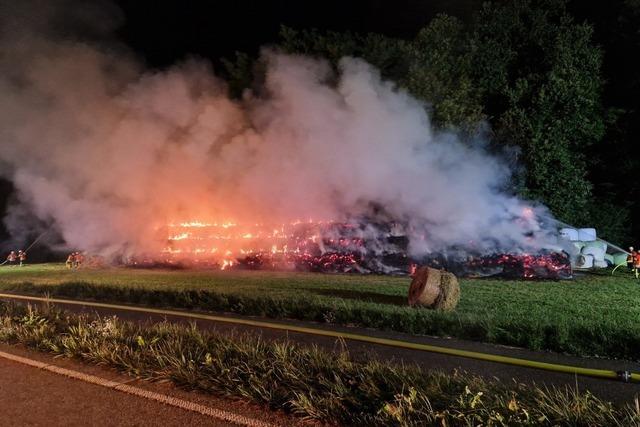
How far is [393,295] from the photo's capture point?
1288 centimetres

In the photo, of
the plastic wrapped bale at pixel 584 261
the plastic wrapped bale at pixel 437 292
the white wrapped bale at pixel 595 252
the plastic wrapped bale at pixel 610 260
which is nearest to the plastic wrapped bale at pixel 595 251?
the white wrapped bale at pixel 595 252

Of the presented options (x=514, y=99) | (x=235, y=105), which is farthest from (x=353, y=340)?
(x=514, y=99)

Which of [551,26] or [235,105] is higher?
[551,26]

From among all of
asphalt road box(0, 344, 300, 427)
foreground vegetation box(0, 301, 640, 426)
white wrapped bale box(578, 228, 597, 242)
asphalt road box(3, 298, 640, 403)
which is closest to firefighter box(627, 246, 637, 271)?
white wrapped bale box(578, 228, 597, 242)

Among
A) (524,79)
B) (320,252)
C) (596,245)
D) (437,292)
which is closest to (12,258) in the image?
(320,252)

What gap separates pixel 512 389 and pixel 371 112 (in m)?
12.6

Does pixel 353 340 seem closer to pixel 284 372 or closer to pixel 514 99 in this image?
pixel 284 372

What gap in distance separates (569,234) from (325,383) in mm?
20813

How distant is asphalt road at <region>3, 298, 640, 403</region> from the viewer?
5.55m

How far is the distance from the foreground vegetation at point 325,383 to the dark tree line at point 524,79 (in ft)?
52.9

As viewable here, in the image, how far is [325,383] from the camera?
16.4 feet

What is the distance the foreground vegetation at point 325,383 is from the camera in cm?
419

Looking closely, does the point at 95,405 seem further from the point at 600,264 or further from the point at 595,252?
the point at 595,252

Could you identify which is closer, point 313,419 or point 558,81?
point 313,419
